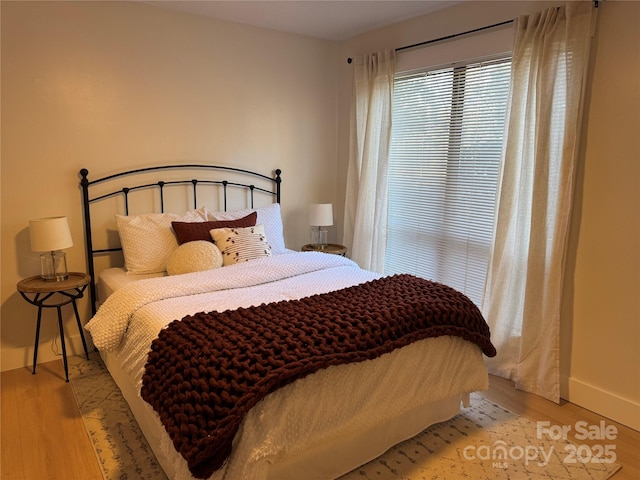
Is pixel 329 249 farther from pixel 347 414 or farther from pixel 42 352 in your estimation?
pixel 42 352

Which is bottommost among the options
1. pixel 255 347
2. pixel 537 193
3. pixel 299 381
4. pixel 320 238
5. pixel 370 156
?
pixel 299 381

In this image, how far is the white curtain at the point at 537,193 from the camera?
253 cm

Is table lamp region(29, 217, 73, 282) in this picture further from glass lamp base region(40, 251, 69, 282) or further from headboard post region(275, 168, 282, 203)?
headboard post region(275, 168, 282, 203)

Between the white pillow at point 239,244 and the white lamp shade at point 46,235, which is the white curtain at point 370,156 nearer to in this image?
the white pillow at point 239,244

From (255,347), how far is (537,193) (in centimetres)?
193

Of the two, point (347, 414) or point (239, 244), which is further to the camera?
point (239, 244)

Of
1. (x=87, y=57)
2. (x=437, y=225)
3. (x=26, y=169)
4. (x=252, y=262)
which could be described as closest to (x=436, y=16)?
(x=437, y=225)

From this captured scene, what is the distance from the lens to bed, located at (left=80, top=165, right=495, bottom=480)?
161cm

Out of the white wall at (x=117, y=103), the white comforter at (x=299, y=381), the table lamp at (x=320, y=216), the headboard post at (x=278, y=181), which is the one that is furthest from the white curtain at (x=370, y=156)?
the white comforter at (x=299, y=381)

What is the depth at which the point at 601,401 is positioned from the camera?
2.59m

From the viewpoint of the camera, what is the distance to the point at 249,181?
385 cm

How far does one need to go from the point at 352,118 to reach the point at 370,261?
1.27 meters

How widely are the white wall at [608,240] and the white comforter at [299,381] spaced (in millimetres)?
740

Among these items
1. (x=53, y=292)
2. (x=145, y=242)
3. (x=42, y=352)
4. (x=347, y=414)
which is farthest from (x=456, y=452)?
(x=42, y=352)
